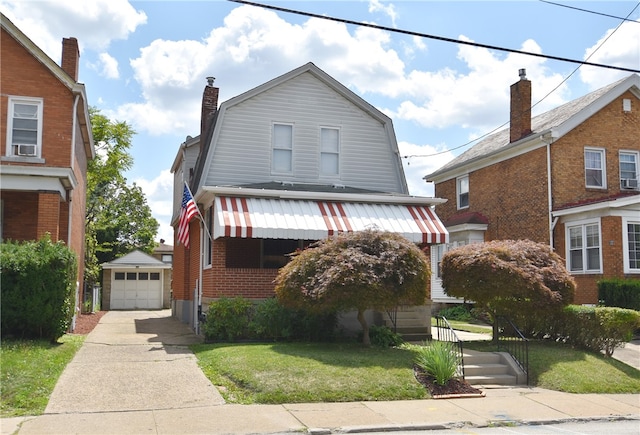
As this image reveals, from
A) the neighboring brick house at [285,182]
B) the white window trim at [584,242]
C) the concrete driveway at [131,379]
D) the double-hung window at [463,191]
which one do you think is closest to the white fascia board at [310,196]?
the neighboring brick house at [285,182]

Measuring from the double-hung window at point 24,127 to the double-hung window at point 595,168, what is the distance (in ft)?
62.3

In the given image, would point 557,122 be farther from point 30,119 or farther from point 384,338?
point 30,119

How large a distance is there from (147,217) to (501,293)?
47547 mm

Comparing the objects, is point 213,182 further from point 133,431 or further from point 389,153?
point 133,431

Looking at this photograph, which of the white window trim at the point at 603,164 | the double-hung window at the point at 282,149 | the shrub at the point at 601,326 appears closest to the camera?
the shrub at the point at 601,326

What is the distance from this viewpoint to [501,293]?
14883 millimetres

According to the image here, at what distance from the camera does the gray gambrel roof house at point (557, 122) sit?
79.1 ft

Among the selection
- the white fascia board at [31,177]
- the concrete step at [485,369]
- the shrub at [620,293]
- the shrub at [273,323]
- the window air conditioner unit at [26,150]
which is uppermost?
the window air conditioner unit at [26,150]

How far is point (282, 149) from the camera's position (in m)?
20.8

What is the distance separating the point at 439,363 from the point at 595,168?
16.0m

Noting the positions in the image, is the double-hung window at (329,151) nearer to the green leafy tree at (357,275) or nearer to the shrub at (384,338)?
the green leafy tree at (357,275)

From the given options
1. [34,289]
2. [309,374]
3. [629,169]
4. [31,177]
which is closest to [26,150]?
[31,177]

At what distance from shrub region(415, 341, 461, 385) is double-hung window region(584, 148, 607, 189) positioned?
14842 mm

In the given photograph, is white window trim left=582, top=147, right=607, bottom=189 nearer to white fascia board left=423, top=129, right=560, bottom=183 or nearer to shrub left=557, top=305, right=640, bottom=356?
white fascia board left=423, top=129, right=560, bottom=183
